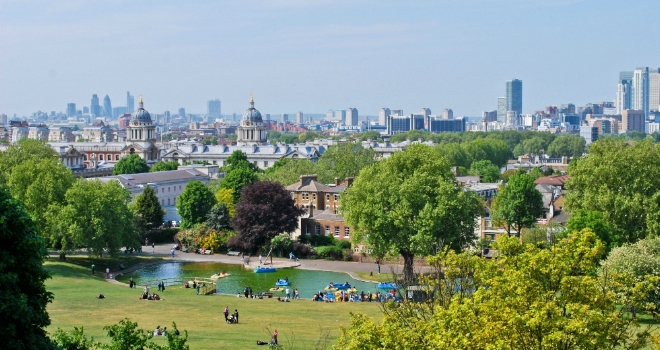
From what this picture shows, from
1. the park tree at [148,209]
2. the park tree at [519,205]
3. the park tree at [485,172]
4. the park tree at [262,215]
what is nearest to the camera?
the park tree at [519,205]

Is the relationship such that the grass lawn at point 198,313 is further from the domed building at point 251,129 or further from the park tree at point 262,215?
the domed building at point 251,129

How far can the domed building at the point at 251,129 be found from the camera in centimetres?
15738

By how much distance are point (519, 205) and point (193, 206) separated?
73.5 feet

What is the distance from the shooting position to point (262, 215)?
56.8m

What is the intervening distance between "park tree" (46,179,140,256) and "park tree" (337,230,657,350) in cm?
3226

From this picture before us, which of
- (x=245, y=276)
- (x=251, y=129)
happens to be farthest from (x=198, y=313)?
(x=251, y=129)

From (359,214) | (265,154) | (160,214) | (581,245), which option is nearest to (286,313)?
(359,214)

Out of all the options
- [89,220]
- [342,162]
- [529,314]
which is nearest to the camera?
[529,314]

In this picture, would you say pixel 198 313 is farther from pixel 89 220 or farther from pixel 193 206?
pixel 193 206

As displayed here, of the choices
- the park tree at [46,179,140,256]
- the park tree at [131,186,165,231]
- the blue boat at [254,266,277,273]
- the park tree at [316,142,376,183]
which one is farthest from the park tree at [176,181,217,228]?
the park tree at [316,142,376,183]

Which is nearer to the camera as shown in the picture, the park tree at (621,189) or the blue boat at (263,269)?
the park tree at (621,189)

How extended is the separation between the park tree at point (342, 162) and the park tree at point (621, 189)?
3338cm

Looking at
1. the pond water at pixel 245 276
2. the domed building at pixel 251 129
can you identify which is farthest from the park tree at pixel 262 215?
the domed building at pixel 251 129

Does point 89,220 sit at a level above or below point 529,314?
above
